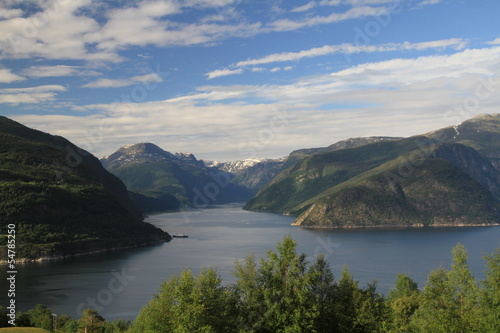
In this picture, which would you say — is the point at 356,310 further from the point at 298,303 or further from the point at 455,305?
the point at 455,305

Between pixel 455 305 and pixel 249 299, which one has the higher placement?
pixel 249 299

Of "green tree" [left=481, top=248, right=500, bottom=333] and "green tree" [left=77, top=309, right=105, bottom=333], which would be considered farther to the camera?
"green tree" [left=77, top=309, right=105, bottom=333]

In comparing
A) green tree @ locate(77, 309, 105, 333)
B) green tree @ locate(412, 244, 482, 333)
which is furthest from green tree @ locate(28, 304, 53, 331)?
green tree @ locate(412, 244, 482, 333)

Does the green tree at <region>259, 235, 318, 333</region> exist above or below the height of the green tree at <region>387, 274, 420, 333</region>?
above

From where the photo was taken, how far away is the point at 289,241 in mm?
44531

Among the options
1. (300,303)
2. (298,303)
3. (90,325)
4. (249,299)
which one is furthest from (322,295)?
(90,325)

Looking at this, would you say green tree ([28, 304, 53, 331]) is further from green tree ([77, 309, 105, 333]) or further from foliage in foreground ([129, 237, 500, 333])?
foliage in foreground ([129, 237, 500, 333])

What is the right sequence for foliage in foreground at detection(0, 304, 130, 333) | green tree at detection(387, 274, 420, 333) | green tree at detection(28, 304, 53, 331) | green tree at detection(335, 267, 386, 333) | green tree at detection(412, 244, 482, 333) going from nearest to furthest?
green tree at detection(412, 244, 482, 333) → green tree at detection(335, 267, 386, 333) → green tree at detection(387, 274, 420, 333) → foliage in foreground at detection(0, 304, 130, 333) → green tree at detection(28, 304, 53, 331)

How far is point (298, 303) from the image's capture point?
42812mm

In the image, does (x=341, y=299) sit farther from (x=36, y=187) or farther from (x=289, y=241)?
(x=36, y=187)

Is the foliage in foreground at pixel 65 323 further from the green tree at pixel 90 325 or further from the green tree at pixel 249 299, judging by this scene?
the green tree at pixel 249 299

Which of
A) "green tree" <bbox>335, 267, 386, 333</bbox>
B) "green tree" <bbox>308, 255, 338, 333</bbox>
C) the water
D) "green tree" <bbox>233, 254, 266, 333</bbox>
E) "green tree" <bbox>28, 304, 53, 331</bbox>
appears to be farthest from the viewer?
the water

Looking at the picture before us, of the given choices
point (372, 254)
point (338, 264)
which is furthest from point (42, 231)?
point (372, 254)

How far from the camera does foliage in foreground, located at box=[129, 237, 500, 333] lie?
41.8 meters
